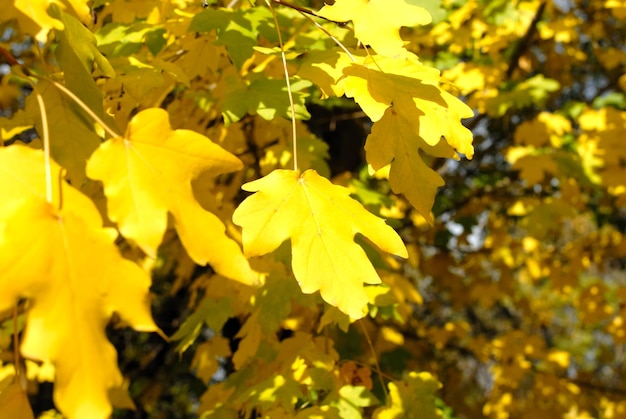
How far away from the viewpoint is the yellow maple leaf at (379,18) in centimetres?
128

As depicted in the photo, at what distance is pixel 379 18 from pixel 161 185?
2.15 ft

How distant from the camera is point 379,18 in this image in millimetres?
1330

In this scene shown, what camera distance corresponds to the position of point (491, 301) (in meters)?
4.89

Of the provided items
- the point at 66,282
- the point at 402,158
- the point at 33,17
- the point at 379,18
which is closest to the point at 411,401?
the point at 402,158

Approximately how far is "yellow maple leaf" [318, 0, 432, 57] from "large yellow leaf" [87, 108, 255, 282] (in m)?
0.45

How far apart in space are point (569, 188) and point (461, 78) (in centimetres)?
116

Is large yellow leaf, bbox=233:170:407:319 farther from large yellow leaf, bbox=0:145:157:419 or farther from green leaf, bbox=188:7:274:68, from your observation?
green leaf, bbox=188:7:274:68

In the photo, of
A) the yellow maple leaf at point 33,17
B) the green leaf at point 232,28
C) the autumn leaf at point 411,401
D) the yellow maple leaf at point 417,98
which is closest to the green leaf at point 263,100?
the green leaf at point 232,28

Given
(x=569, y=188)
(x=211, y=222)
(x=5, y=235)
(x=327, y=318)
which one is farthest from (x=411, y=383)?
(x=569, y=188)

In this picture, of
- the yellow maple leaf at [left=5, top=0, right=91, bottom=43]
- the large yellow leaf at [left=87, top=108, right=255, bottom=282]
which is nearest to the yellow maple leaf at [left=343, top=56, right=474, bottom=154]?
the large yellow leaf at [left=87, top=108, right=255, bottom=282]

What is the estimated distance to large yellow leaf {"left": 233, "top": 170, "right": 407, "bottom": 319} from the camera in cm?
113

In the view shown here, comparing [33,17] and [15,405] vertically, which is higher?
[33,17]

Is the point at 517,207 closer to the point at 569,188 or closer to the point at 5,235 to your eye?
the point at 569,188

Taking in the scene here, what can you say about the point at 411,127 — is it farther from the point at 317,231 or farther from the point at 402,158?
the point at 317,231
